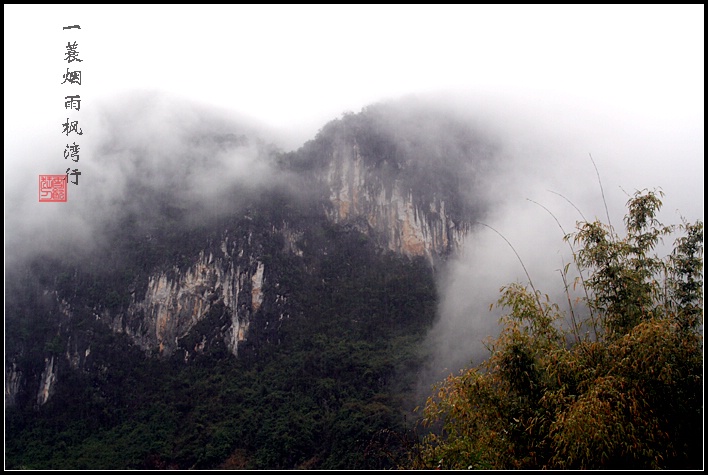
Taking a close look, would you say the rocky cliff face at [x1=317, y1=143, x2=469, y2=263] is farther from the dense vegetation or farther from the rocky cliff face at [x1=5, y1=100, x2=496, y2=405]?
the dense vegetation

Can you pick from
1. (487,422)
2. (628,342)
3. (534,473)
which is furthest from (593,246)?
(534,473)

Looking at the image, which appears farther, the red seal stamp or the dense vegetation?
the dense vegetation

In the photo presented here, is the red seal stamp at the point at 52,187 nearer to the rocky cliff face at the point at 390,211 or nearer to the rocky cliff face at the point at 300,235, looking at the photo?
the rocky cliff face at the point at 300,235

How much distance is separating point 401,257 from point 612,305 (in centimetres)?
5523

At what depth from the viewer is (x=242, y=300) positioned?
5553 centimetres

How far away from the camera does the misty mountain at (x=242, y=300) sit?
4422 centimetres

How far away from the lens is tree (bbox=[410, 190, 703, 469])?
13.8ft

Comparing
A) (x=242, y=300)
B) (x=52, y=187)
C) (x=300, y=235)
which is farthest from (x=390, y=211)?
(x=52, y=187)

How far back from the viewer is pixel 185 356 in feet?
176

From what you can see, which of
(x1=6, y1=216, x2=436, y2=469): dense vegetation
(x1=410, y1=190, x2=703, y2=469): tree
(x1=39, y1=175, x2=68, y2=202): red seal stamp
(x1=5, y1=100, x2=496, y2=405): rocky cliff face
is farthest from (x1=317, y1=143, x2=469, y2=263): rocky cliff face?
(x1=410, y1=190, x2=703, y2=469): tree

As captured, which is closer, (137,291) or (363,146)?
(137,291)

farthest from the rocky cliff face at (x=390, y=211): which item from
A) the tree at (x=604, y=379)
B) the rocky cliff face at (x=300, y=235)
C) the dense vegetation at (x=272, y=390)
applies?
the tree at (x=604, y=379)

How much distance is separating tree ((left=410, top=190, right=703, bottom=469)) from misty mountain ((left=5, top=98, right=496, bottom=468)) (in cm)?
3288

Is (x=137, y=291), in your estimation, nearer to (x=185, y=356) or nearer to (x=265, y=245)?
(x=185, y=356)
